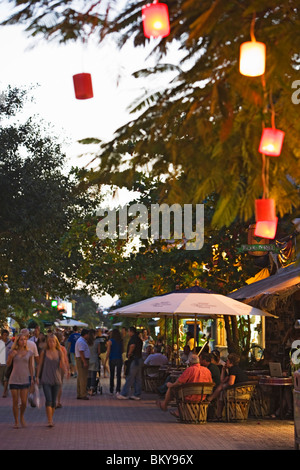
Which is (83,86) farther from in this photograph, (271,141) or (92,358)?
(92,358)

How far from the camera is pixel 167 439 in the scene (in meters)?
13.7

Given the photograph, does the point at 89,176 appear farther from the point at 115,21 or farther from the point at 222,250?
the point at 222,250

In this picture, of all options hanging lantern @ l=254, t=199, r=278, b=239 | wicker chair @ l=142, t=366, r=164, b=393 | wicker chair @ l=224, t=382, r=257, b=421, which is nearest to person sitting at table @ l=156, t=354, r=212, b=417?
wicker chair @ l=224, t=382, r=257, b=421

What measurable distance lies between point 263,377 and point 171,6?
37.4 feet

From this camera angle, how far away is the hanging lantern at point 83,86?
22.4ft

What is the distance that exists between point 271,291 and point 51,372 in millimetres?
4691

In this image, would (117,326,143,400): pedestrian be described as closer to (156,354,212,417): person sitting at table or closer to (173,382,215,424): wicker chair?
(156,354,212,417): person sitting at table

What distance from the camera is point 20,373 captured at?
15.6 meters

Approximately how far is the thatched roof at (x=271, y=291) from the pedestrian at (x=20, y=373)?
4928 millimetres

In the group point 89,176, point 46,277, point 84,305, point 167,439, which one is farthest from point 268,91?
point 84,305

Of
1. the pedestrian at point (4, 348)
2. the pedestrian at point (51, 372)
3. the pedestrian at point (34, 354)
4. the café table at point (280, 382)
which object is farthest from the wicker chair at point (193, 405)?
the pedestrian at point (4, 348)

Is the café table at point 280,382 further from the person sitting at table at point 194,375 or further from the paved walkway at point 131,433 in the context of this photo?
the person sitting at table at point 194,375

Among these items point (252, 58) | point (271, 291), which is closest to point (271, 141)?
point (252, 58)

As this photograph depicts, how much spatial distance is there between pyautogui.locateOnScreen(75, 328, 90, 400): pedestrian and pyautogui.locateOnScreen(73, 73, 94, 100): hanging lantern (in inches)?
670
